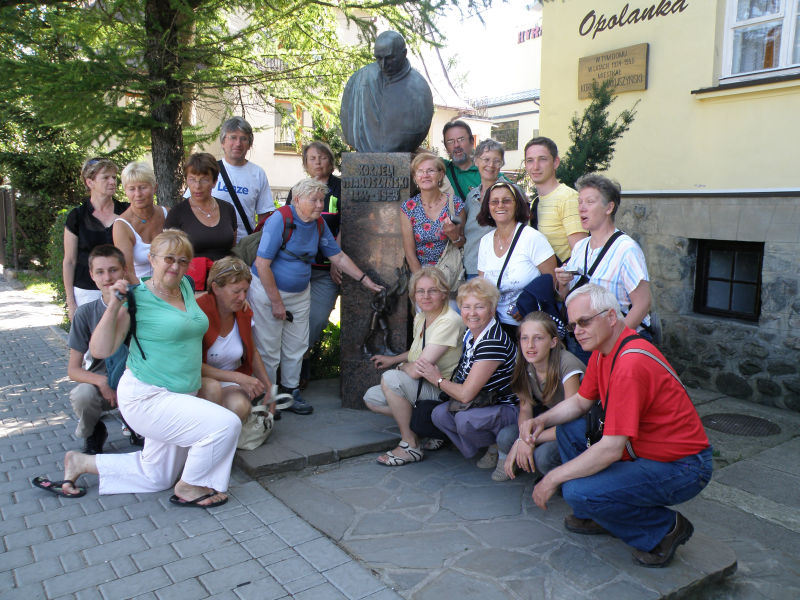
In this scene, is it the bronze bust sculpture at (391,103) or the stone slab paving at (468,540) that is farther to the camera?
the bronze bust sculpture at (391,103)

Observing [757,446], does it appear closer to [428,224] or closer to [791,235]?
[791,235]

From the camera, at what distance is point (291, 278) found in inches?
192

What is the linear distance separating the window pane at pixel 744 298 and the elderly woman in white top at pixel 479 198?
332cm

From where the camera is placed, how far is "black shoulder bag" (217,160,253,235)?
5.16 meters

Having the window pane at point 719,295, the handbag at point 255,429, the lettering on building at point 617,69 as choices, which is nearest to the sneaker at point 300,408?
the handbag at point 255,429

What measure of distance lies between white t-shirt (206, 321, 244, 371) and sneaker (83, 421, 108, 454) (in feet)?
2.75

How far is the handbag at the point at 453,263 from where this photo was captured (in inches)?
189

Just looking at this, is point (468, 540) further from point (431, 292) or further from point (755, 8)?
point (755, 8)

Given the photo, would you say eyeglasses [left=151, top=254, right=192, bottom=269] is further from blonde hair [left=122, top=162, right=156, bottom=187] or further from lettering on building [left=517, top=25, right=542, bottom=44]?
lettering on building [left=517, top=25, right=542, bottom=44]

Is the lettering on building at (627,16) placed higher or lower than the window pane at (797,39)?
higher

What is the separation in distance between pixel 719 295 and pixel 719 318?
261 mm

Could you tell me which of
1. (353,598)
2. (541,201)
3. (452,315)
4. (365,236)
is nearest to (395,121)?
(365,236)

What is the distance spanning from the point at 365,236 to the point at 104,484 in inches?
104

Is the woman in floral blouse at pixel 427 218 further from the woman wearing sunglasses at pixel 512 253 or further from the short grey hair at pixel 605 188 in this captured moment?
the short grey hair at pixel 605 188
